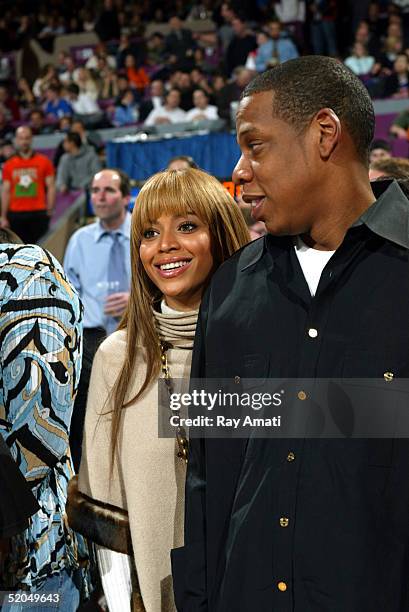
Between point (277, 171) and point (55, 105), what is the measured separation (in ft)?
45.0

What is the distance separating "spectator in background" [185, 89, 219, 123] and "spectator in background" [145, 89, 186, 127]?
0.24 meters

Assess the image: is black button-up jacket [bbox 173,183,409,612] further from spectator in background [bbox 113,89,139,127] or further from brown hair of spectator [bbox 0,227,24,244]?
spectator in background [bbox 113,89,139,127]

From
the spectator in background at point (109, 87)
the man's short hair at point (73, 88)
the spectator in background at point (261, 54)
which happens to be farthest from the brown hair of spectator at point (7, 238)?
the man's short hair at point (73, 88)

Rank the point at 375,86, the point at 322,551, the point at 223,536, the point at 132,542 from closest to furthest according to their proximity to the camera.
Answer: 1. the point at 322,551
2. the point at 223,536
3. the point at 132,542
4. the point at 375,86

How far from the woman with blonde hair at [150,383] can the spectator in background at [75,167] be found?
8.87 metres

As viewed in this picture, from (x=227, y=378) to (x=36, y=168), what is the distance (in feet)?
28.0

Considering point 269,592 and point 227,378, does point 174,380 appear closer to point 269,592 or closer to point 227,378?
point 227,378

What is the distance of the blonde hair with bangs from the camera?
6.45ft

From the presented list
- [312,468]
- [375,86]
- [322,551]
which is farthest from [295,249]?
[375,86]

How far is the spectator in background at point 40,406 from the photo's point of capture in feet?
6.20

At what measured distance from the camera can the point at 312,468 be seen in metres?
1.45

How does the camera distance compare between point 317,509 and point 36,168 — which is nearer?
point 317,509

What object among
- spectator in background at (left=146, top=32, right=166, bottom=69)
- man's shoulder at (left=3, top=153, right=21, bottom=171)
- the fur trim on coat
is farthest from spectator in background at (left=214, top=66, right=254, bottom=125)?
the fur trim on coat

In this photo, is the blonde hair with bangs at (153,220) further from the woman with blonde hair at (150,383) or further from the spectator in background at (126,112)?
the spectator in background at (126,112)
